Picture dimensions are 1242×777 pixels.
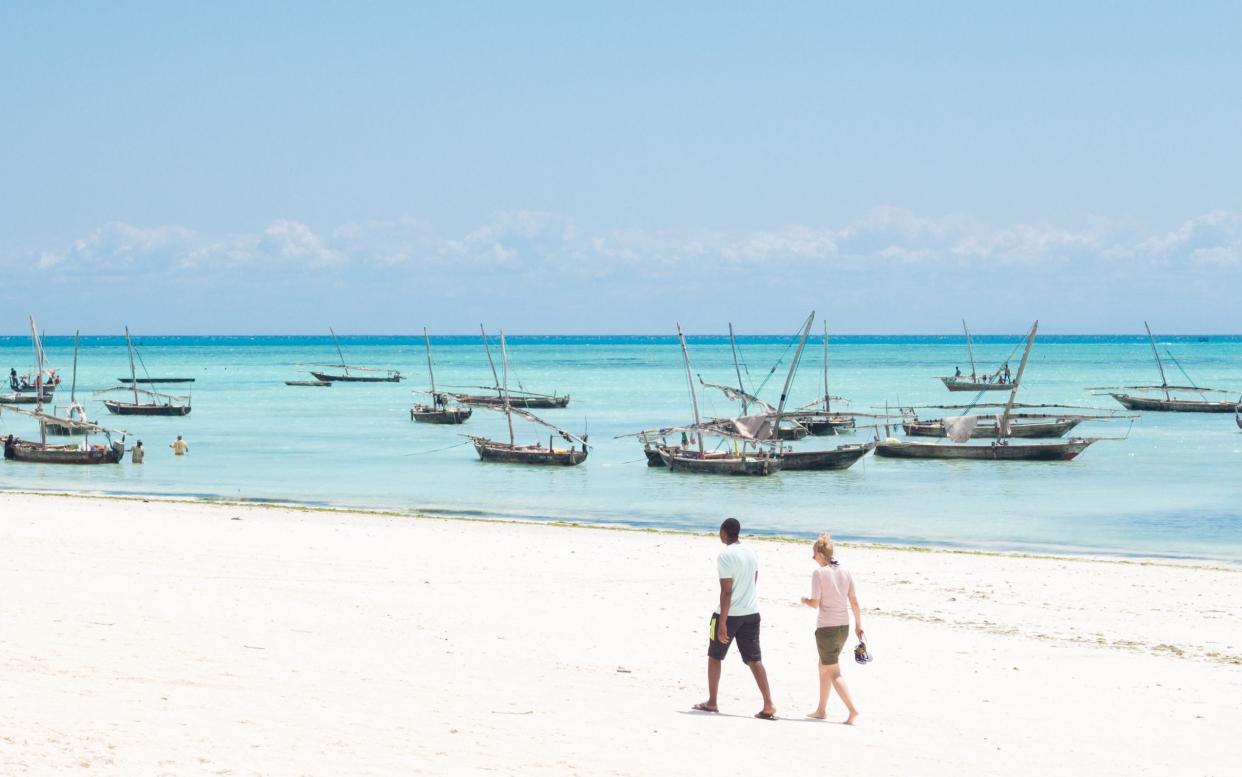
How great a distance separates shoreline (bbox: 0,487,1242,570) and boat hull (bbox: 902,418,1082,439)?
1341 inches

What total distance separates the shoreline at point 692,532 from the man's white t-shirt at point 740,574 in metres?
17.5

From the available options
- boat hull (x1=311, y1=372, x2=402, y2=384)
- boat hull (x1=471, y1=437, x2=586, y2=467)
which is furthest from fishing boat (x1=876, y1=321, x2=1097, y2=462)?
boat hull (x1=311, y1=372, x2=402, y2=384)

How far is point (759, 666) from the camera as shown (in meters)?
11.4

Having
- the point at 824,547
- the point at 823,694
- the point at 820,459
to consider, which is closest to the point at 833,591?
the point at 824,547

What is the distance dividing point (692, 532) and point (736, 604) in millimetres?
20578

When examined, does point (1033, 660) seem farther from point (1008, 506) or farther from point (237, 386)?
point (237, 386)

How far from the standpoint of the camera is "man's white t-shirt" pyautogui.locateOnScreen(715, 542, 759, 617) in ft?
35.8

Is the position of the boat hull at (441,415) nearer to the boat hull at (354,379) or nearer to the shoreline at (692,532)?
the shoreline at (692,532)

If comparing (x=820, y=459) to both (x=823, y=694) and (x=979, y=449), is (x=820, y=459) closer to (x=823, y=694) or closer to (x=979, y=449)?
(x=979, y=449)

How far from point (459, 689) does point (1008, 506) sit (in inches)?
1201

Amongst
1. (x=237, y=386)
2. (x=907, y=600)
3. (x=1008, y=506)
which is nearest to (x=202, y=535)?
(x=907, y=600)

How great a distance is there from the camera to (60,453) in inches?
1988

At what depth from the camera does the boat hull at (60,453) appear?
50.1 meters

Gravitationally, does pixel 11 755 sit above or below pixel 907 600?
above
